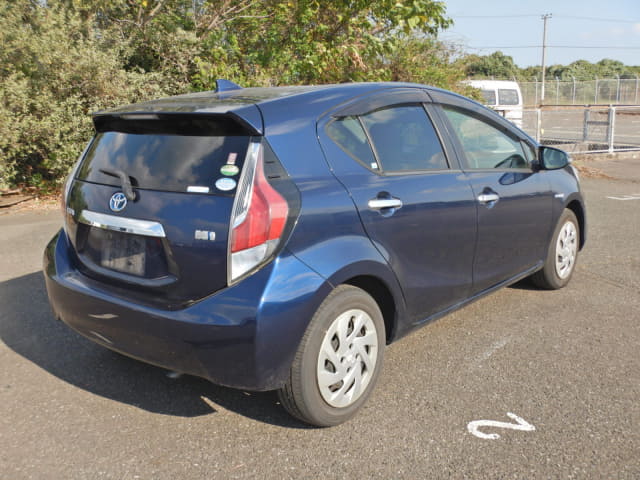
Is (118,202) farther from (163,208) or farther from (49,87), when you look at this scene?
(49,87)

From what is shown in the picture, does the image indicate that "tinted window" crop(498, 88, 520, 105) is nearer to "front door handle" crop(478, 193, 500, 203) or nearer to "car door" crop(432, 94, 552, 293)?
"car door" crop(432, 94, 552, 293)

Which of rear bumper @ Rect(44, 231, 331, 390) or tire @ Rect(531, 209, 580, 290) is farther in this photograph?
tire @ Rect(531, 209, 580, 290)

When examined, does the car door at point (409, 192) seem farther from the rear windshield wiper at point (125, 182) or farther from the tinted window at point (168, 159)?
the rear windshield wiper at point (125, 182)

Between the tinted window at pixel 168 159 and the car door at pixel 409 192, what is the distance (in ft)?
1.71

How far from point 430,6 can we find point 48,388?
10142 mm

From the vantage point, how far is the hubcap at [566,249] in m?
4.86

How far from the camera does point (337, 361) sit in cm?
286

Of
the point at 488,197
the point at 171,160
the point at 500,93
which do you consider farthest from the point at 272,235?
the point at 500,93

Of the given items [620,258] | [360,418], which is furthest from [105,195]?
[620,258]

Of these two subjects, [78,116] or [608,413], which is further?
[78,116]

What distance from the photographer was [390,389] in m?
3.32

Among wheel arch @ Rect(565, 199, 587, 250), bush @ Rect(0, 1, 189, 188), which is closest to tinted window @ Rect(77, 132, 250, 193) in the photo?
wheel arch @ Rect(565, 199, 587, 250)

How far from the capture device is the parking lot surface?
104 inches

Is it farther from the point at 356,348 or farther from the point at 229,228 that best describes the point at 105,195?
the point at 356,348
